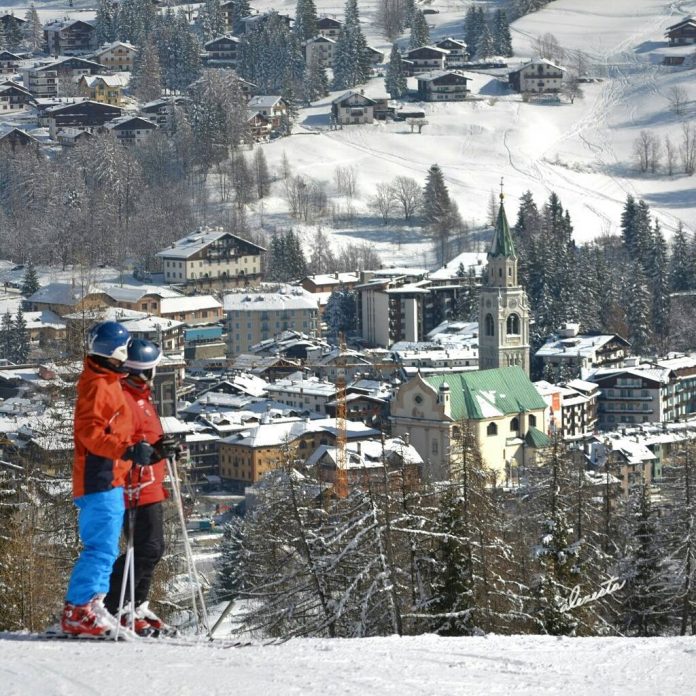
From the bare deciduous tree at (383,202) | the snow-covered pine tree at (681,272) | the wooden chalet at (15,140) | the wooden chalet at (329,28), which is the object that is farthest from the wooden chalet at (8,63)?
the snow-covered pine tree at (681,272)

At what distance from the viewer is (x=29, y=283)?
6322cm

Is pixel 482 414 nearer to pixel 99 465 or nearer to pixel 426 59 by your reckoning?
pixel 99 465

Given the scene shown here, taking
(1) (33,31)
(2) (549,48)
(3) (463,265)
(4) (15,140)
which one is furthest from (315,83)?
(3) (463,265)

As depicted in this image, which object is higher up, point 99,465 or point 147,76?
point 147,76

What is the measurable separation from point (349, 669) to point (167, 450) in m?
1.20

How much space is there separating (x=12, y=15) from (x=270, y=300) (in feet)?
133

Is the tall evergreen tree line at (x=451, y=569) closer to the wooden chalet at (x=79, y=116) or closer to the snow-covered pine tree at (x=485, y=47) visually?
the wooden chalet at (x=79, y=116)

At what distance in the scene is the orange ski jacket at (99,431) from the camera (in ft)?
25.4

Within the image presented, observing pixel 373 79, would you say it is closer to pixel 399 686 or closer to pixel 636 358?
pixel 636 358

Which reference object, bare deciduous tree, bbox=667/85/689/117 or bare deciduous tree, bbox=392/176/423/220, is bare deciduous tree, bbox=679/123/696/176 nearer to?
bare deciduous tree, bbox=667/85/689/117

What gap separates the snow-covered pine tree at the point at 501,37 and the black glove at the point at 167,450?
82554 millimetres

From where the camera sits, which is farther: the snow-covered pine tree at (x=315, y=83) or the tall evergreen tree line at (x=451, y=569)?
the snow-covered pine tree at (x=315, y=83)

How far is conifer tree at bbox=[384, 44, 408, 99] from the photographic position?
82.3 meters

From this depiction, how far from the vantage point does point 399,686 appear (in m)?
6.99
